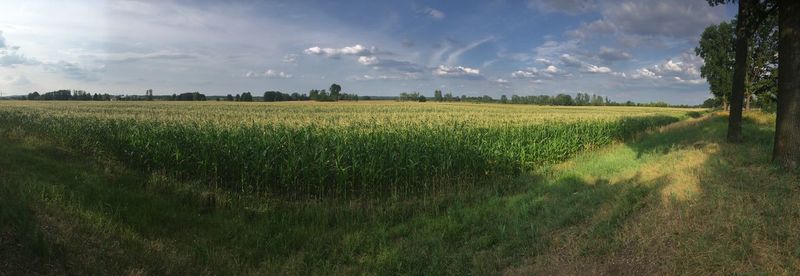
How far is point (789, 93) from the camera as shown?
29.1 ft

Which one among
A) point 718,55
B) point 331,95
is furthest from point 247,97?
point 718,55

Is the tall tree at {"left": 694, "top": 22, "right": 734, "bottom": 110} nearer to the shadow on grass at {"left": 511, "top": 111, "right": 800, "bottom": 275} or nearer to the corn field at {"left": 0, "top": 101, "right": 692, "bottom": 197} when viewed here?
the corn field at {"left": 0, "top": 101, "right": 692, "bottom": 197}

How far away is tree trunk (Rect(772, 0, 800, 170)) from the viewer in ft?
28.6

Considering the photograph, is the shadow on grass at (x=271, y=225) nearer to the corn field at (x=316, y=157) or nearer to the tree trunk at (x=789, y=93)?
the corn field at (x=316, y=157)

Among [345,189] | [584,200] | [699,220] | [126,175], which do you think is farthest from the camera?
[126,175]

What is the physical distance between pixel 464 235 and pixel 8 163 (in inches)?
441

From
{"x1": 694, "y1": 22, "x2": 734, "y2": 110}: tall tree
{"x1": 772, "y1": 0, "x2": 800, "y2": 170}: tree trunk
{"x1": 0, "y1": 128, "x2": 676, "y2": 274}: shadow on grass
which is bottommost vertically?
{"x1": 0, "y1": 128, "x2": 676, "y2": 274}: shadow on grass

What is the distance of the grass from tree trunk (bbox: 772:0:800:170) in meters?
0.44

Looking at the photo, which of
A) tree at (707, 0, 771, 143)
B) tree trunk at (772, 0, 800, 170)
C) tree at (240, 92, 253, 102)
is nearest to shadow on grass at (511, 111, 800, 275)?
tree trunk at (772, 0, 800, 170)

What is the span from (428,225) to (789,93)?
24.4 feet

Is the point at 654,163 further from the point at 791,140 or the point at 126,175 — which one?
the point at 126,175

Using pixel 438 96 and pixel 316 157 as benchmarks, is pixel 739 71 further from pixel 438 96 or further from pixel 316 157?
pixel 438 96

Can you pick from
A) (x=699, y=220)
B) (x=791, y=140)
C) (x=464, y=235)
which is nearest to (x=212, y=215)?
(x=464, y=235)

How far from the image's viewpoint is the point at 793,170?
830cm
